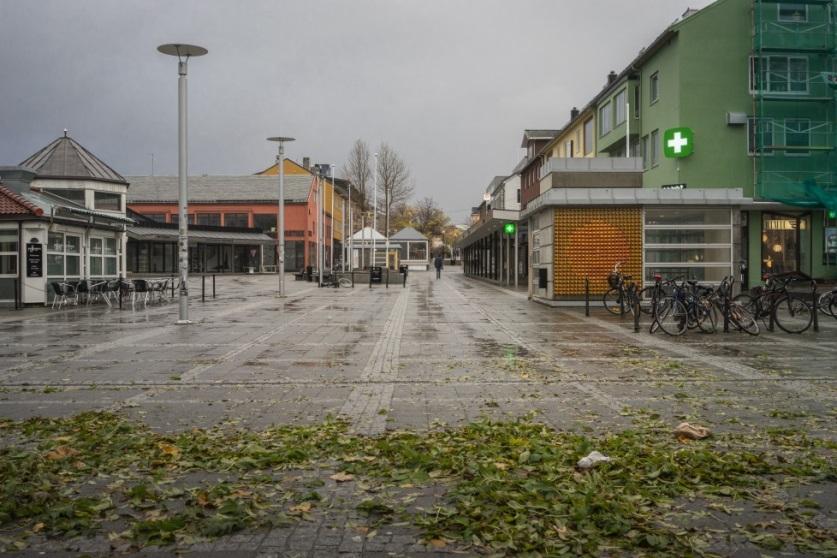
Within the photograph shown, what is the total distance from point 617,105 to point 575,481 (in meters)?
35.5

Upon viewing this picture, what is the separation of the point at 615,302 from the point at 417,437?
15.7 metres

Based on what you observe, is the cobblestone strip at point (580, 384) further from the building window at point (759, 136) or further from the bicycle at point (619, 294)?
the building window at point (759, 136)

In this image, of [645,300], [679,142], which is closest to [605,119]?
[679,142]

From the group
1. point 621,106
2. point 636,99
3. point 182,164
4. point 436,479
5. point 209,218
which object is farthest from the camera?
→ point 209,218

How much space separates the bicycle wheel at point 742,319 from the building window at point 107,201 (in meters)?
28.4

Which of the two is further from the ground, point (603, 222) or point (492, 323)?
point (603, 222)

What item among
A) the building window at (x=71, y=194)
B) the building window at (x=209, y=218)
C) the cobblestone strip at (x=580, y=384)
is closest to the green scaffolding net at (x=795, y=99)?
the cobblestone strip at (x=580, y=384)

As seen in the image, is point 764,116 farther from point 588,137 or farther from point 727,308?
point 727,308

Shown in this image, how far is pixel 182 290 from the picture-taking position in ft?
55.1

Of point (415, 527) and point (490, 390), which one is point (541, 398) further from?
point (415, 527)

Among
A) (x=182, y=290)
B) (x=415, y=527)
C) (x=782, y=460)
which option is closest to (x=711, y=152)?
(x=182, y=290)

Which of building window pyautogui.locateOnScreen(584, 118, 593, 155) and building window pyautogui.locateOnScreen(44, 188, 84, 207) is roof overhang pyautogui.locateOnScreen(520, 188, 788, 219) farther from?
building window pyautogui.locateOnScreen(44, 188, 84, 207)

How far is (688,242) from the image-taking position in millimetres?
21500

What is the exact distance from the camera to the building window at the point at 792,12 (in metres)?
31.2
